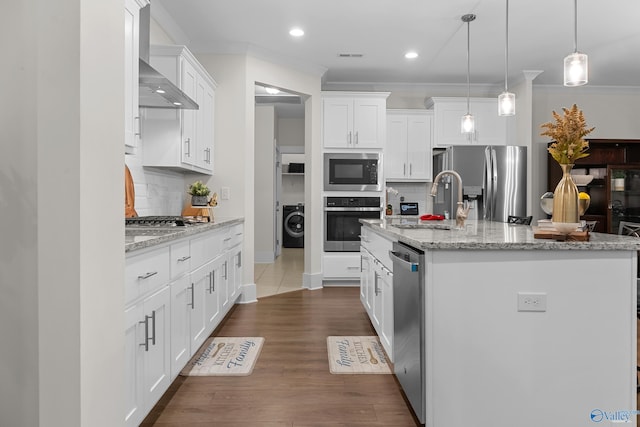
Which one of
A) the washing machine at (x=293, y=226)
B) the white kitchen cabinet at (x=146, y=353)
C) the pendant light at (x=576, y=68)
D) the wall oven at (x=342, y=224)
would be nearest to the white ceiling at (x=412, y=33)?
the pendant light at (x=576, y=68)

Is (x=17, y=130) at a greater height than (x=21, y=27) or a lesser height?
lesser

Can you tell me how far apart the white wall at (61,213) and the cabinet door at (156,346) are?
64cm

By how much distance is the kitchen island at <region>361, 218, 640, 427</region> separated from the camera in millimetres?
1688

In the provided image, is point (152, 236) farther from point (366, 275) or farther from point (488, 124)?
point (488, 124)

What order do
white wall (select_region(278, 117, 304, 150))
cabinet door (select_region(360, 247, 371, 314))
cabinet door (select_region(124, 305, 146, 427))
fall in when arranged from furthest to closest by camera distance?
1. white wall (select_region(278, 117, 304, 150))
2. cabinet door (select_region(360, 247, 371, 314))
3. cabinet door (select_region(124, 305, 146, 427))

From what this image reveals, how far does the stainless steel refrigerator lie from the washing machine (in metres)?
4.70

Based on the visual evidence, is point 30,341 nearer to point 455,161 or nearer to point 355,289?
point 355,289

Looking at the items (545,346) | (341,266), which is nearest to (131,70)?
(545,346)

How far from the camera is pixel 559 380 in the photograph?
169 cm

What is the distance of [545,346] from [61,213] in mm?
1800

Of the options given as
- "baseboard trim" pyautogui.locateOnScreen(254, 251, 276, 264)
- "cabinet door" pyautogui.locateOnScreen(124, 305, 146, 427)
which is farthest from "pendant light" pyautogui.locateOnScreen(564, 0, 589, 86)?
"baseboard trim" pyautogui.locateOnScreen(254, 251, 276, 264)

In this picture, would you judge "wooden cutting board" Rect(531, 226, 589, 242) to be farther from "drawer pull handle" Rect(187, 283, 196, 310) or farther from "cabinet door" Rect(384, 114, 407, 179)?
"cabinet door" Rect(384, 114, 407, 179)

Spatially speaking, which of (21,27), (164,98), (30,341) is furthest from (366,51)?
(30,341)

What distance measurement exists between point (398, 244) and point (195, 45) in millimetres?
3400
